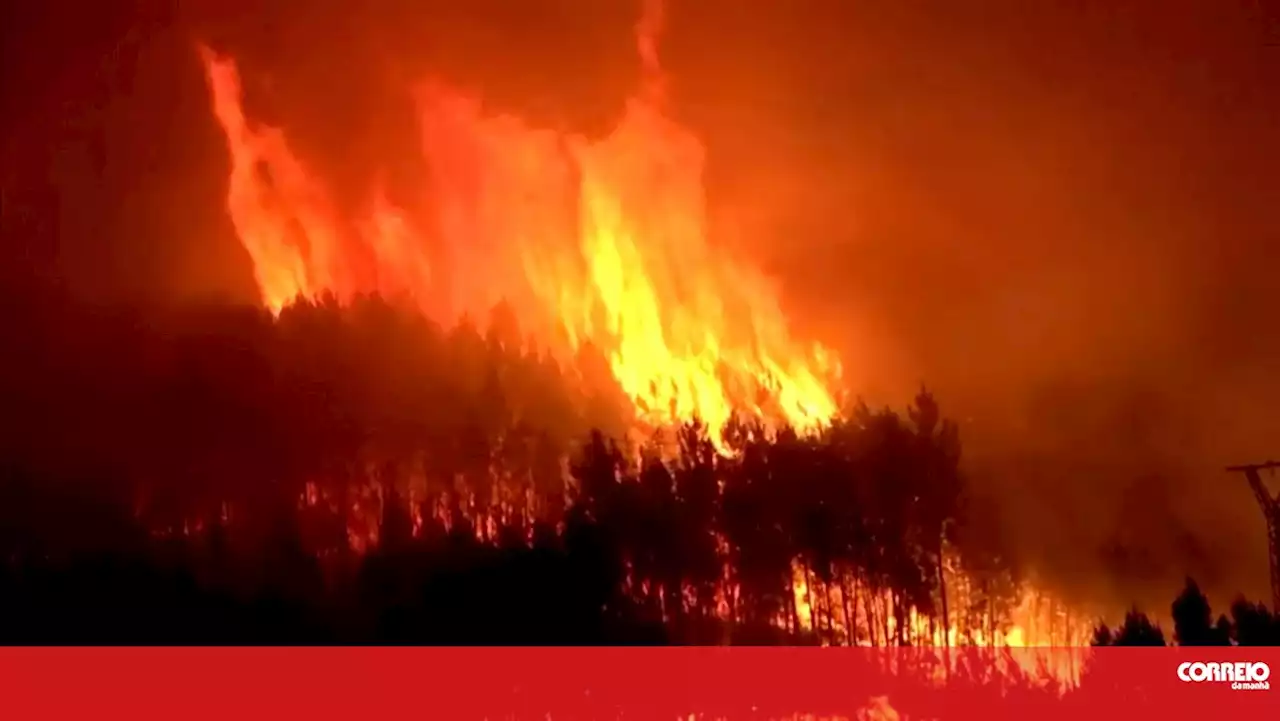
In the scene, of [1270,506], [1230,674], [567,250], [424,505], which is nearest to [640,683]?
[424,505]

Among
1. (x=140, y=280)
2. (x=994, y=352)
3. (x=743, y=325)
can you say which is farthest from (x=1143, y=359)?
(x=140, y=280)

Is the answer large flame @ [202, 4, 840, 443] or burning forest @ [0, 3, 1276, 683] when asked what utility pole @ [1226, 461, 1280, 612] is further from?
large flame @ [202, 4, 840, 443]

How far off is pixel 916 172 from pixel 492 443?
232 cm

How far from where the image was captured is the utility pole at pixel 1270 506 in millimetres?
5555

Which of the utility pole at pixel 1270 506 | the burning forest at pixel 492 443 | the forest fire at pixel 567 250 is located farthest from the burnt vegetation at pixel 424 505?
the utility pole at pixel 1270 506

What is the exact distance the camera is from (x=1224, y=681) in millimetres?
5266

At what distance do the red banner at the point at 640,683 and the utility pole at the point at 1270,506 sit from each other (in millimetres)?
396

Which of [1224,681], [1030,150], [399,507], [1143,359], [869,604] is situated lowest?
[1224,681]

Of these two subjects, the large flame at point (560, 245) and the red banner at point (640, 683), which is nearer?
the red banner at point (640, 683)

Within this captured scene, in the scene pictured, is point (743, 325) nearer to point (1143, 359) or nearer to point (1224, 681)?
point (1143, 359)

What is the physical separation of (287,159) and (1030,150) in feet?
11.3

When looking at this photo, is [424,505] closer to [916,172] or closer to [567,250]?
[567,250]

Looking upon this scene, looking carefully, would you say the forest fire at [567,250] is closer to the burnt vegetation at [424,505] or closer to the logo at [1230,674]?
the burnt vegetation at [424,505]

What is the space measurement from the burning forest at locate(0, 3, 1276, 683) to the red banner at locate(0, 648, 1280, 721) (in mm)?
75
